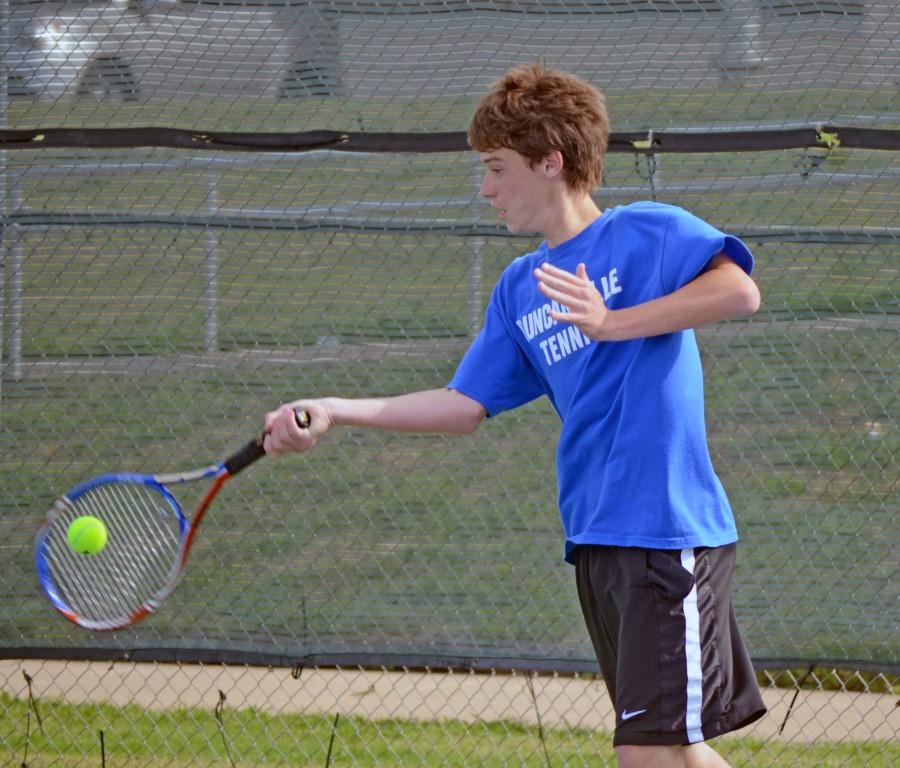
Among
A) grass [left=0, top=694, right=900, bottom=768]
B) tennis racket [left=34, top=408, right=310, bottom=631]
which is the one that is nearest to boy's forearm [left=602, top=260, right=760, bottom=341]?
tennis racket [left=34, top=408, right=310, bottom=631]

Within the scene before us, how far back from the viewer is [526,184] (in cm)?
256

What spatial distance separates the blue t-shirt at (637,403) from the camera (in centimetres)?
238

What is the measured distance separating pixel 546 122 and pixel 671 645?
40.3 inches

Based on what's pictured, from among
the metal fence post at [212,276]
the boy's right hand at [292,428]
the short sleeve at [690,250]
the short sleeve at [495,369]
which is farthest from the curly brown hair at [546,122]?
the metal fence post at [212,276]

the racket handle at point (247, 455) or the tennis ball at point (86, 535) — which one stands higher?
the racket handle at point (247, 455)

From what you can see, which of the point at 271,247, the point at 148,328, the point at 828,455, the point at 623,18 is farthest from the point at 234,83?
the point at 828,455

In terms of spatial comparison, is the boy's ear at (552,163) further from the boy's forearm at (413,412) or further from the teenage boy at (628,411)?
the boy's forearm at (413,412)

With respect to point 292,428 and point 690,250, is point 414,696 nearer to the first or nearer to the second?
point 292,428

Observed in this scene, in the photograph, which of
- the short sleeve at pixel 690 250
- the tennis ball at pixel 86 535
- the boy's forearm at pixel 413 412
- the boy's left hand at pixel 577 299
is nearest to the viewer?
the boy's left hand at pixel 577 299

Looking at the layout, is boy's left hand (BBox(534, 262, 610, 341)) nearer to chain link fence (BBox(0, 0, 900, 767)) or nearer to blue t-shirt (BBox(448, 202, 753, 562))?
blue t-shirt (BBox(448, 202, 753, 562))

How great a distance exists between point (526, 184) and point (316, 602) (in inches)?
79.5

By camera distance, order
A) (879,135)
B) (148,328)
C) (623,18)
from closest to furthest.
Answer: (879,135), (623,18), (148,328)

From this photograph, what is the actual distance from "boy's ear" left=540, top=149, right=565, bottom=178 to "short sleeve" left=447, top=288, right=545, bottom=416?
1.16 feet

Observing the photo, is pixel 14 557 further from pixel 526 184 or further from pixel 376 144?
pixel 526 184
